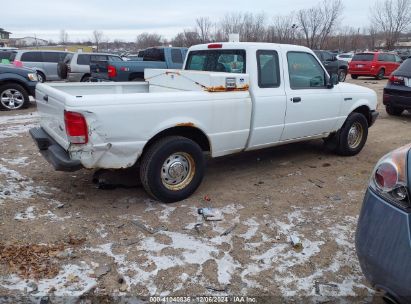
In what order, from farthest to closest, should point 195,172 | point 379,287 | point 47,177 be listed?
point 47,177, point 195,172, point 379,287

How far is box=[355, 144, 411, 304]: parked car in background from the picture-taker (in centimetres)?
211

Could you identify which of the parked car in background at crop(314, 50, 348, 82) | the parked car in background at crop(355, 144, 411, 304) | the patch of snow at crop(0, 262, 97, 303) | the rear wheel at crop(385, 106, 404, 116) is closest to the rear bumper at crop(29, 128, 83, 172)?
the patch of snow at crop(0, 262, 97, 303)

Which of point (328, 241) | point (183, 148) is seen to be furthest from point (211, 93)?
point (328, 241)

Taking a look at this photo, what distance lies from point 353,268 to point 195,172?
2.07m

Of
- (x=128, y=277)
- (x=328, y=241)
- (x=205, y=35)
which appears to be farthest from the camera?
(x=205, y=35)

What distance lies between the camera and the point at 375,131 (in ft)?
28.9

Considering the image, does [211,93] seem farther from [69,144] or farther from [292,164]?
[292,164]

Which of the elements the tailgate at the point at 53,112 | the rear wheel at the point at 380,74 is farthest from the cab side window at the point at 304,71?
the rear wheel at the point at 380,74

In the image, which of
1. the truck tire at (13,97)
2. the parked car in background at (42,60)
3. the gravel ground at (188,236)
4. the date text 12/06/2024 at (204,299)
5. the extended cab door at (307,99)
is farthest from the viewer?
the parked car in background at (42,60)

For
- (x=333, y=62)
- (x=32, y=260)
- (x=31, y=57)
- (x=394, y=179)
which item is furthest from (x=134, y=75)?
(x=333, y=62)

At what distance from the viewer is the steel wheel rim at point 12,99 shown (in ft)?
34.7

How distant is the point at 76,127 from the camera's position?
3748mm

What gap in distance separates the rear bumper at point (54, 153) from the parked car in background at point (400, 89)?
8.46m

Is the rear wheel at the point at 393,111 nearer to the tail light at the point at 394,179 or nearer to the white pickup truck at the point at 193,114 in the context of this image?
the white pickup truck at the point at 193,114
